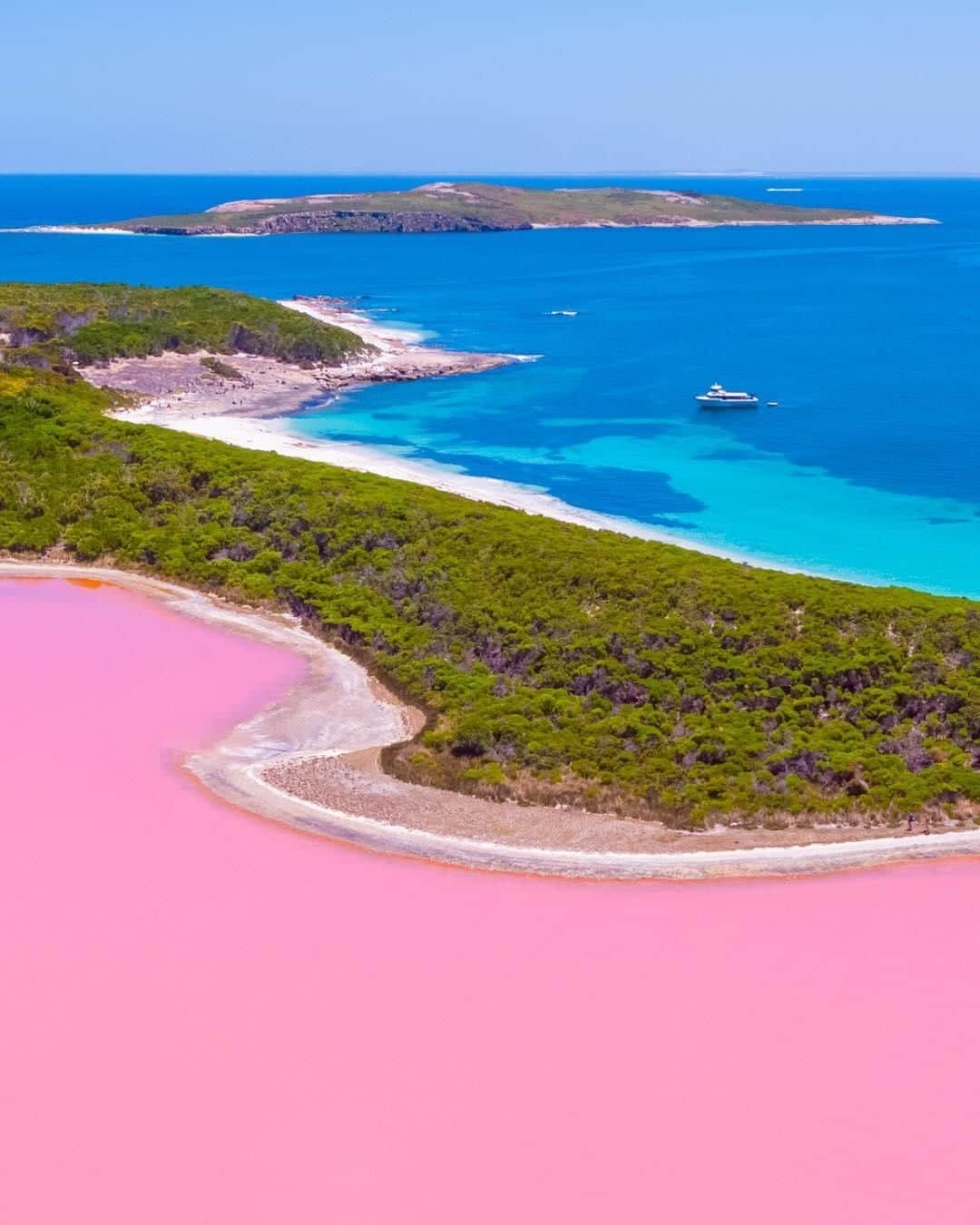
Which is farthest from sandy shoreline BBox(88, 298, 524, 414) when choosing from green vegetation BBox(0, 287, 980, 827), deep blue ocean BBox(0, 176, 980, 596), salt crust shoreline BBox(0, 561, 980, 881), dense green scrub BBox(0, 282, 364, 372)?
salt crust shoreline BBox(0, 561, 980, 881)

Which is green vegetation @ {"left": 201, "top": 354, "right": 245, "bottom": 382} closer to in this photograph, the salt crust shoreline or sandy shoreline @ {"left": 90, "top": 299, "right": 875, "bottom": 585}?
sandy shoreline @ {"left": 90, "top": 299, "right": 875, "bottom": 585}

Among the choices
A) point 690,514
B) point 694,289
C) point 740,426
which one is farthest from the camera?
point 694,289

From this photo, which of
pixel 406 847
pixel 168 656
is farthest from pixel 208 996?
pixel 168 656

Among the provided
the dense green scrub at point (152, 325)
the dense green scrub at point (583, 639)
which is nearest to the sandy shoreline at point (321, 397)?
the dense green scrub at point (152, 325)

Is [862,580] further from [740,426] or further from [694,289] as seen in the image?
[694,289]

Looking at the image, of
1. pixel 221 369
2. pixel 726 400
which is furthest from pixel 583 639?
pixel 221 369

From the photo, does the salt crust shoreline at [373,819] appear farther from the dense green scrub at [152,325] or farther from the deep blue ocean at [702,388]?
the dense green scrub at [152,325]
